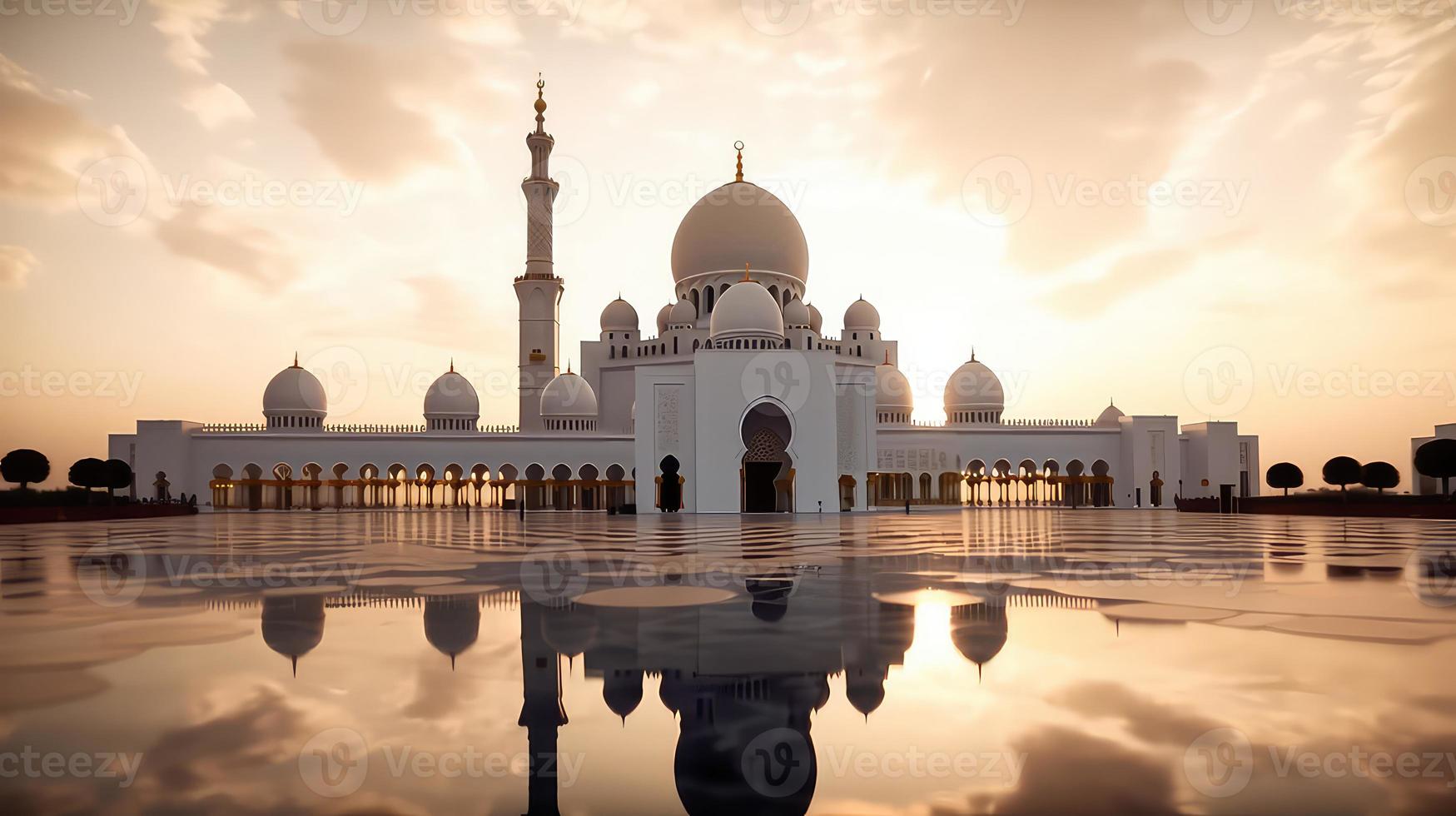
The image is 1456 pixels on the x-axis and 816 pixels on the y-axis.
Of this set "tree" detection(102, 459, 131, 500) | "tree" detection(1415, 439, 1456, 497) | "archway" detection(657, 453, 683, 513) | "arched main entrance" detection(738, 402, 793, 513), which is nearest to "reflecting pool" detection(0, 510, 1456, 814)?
"tree" detection(1415, 439, 1456, 497)

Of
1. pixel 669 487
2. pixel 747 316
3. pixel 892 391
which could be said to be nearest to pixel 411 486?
pixel 669 487

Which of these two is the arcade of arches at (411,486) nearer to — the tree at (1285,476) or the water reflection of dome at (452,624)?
the tree at (1285,476)

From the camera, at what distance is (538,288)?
30609mm

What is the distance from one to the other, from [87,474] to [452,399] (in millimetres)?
10901

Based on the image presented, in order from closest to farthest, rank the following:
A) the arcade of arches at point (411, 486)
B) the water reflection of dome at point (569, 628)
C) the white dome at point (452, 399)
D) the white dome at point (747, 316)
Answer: the water reflection of dome at point (569, 628)
the white dome at point (747, 316)
the arcade of arches at point (411, 486)
the white dome at point (452, 399)

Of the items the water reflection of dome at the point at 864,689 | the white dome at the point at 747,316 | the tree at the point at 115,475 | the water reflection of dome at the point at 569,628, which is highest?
the white dome at the point at 747,316

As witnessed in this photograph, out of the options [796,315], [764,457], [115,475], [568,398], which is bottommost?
[115,475]

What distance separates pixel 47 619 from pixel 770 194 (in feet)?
88.3

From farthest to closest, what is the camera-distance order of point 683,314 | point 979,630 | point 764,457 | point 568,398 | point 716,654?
1. point 568,398
2. point 683,314
3. point 764,457
4. point 979,630
5. point 716,654

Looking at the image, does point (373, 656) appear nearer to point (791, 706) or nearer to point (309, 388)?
point (791, 706)

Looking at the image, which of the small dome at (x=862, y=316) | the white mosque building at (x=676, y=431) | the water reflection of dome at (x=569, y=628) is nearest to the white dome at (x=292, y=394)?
the white mosque building at (x=676, y=431)

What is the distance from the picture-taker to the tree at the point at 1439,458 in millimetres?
18234

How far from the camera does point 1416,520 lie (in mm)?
16781

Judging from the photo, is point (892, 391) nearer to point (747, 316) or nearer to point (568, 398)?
point (747, 316)
